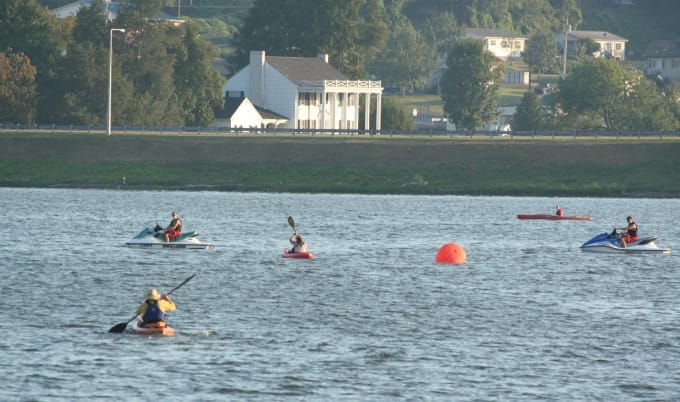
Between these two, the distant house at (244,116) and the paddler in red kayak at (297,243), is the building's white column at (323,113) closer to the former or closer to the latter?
the distant house at (244,116)

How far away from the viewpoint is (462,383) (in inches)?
1161

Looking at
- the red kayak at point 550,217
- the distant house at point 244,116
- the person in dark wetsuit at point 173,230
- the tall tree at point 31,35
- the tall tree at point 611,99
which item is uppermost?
the tall tree at point 31,35

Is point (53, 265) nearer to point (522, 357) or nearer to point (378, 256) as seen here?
point (378, 256)

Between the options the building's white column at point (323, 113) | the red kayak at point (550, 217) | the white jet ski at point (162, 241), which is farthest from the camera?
the building's white column at point (323, 113)

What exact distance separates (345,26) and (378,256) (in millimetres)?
95187

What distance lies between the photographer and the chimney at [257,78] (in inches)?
5335

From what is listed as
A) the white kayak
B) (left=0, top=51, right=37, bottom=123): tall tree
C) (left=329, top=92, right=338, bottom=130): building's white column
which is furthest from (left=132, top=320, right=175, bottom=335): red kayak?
(left=329, top=92, right=338, bottom=130): building's white column

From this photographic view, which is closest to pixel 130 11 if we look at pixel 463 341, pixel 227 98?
pixel 227 98

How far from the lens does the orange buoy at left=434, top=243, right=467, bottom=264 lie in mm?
52375

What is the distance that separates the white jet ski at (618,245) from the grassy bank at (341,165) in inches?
1389

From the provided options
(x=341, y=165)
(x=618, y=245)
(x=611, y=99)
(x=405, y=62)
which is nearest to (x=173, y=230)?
(x=618, y=245)

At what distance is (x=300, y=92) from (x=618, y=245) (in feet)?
263

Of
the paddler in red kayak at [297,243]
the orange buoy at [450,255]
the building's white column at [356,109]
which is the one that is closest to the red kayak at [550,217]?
the orange buoy at [450,255]

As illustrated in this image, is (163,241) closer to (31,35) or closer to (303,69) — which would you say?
(31,35)
